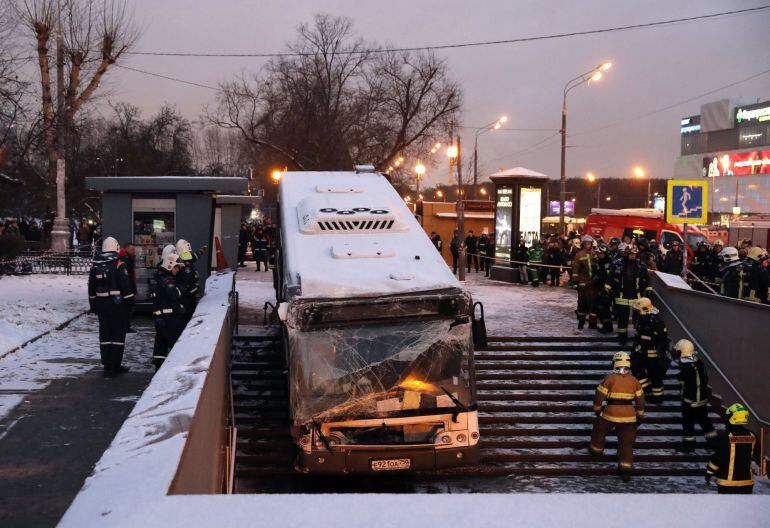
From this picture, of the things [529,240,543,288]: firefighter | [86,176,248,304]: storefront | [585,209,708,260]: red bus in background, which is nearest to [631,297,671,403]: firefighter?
[86,176,248,304]: storefront

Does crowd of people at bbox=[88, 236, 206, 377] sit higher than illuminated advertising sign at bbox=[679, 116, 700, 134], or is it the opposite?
illuminated advertising sign at bbox=[679, 116, 700, 134]

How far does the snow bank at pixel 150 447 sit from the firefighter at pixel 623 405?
17.6 ft

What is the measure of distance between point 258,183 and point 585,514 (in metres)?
57.9

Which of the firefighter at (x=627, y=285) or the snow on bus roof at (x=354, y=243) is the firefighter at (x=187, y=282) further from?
the firefighter at (x=627, y=285)

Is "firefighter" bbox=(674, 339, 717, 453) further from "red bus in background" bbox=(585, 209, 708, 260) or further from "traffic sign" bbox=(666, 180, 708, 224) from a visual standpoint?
"red bus in background" bbox=(585, 209, 708, 260)

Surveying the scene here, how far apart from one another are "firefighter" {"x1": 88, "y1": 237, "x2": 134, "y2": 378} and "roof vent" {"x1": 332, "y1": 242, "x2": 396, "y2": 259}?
→ 4925 mm

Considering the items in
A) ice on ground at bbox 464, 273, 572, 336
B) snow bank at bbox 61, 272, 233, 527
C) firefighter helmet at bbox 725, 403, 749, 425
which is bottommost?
firefighter helmet at bbox 725, 403, 749, 425

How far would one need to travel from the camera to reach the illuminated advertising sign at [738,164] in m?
89.1

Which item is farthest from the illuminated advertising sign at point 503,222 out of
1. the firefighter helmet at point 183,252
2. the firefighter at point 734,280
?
the firefighter helmet at point 183,252

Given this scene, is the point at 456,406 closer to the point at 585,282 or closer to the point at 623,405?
the point at 623,405

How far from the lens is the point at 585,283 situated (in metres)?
16.1

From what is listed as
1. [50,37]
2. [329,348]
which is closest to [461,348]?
[329,348]

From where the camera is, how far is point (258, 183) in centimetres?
5931

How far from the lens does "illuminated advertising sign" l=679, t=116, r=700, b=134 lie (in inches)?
4170
